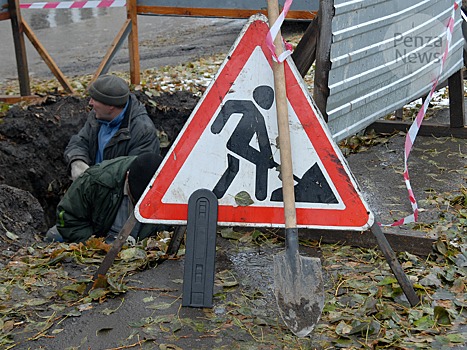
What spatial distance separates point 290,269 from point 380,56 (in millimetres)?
2216

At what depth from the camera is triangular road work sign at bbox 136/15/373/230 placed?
352 centimetres

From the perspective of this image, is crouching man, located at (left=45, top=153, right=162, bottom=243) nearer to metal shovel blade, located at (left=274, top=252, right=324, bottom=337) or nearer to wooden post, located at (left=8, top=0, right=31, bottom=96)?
metal shovel blade, located at (left=274, top=252, right=324, bottom=337)

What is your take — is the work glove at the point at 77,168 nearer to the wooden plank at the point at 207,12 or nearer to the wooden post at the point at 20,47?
the wooden post at the point at 20,47

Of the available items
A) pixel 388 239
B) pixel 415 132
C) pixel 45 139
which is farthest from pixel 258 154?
pixel 45 139

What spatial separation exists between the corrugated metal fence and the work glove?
2594 mm

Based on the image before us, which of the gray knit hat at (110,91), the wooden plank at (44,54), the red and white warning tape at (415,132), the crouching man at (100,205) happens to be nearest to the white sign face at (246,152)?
the red and white warning tape at (415,132)

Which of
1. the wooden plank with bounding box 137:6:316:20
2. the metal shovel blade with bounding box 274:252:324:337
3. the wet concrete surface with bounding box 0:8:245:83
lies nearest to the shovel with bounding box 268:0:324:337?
the metal shovel blade with bounding box 274:252:324:337

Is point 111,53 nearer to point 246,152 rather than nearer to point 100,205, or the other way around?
point 100,205

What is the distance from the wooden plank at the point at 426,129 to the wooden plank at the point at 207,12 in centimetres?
217

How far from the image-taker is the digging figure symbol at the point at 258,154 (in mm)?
3541

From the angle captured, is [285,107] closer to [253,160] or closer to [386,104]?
[253,160]

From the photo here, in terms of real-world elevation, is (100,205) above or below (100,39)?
above

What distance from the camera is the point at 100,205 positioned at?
223 inches

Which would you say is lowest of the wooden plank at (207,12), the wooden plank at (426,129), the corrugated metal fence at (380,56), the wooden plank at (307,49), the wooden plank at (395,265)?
the wooden plank at (426,129)
